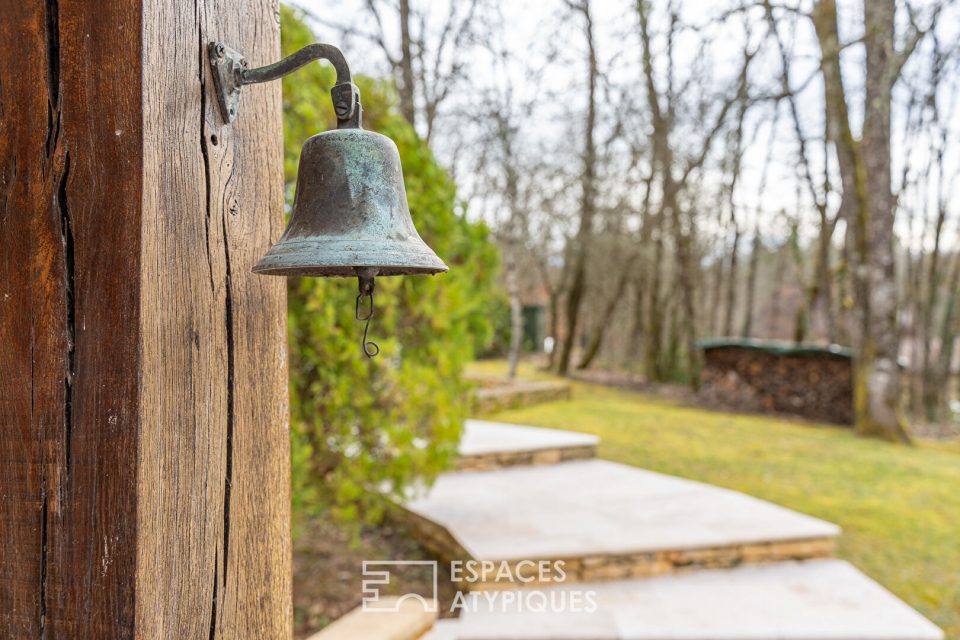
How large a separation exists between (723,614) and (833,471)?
3.72m

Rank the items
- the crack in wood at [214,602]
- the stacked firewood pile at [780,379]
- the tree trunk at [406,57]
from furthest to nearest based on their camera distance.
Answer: the stacked firewood pile at [780,379] < the tree trunk at [406,57] < the crack in wood at [214,602]

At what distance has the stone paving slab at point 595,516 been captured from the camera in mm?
3559

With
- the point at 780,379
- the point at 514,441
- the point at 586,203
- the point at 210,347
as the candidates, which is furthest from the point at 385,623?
the point at 586,203

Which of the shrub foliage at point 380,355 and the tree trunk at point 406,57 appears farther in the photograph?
the tree trunk at point 406,57

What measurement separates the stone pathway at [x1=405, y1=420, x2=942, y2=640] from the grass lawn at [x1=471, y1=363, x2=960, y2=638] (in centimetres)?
51

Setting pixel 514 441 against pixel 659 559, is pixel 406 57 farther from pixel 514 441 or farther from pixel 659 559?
pixel 659 559

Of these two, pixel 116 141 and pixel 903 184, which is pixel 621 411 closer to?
pixel 903 184

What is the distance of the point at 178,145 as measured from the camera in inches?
38.9

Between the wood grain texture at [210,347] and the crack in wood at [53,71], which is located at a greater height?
the crack in wood at [53,71]

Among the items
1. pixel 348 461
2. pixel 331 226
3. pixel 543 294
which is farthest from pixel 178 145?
pixel 543 294

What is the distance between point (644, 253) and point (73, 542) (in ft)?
45.7

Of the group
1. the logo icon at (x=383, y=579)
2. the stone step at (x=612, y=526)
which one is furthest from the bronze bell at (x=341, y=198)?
the stone step at (x=612, y=526)

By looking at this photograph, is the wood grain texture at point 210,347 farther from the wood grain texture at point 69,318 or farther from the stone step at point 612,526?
the stone step at point 612,526

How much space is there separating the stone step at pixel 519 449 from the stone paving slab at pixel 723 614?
2.08m
